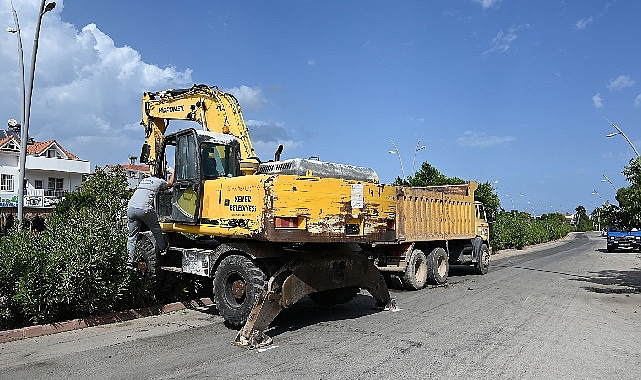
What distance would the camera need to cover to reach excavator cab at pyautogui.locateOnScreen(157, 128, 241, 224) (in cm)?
892

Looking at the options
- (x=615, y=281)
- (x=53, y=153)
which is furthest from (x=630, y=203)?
(x=53, y=153)

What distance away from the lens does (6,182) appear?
151ft

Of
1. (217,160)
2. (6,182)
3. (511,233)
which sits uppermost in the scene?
(6,182)

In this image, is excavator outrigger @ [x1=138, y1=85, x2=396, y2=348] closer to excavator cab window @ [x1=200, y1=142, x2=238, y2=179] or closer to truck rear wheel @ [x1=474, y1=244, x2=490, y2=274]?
excavator cab window @ [x1=200, y1=142, x2=238, y2=179]

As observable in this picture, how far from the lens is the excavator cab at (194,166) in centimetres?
892

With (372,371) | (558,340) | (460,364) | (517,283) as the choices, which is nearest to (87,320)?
(372,371)

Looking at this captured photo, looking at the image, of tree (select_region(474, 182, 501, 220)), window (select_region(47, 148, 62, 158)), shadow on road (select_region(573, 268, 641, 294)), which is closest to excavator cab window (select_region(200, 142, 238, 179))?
shadow on road (select_region(573, 268, 641, 294))

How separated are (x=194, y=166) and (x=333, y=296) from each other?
143 inches

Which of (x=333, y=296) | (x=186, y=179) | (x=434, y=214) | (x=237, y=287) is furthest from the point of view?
(x=434, y=214)

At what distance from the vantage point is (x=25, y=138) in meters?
15.6

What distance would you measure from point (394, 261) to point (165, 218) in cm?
615

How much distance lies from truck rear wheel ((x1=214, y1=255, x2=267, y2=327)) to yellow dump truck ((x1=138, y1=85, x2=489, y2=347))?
0.02 meters

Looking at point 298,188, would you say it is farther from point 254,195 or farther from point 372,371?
point 372,371

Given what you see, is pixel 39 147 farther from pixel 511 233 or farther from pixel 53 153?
pixel 511 233
